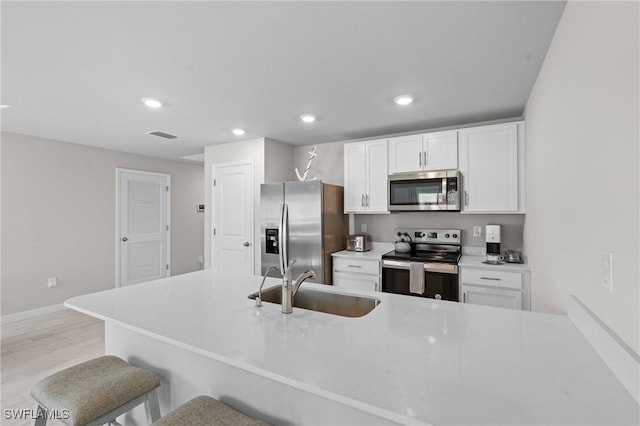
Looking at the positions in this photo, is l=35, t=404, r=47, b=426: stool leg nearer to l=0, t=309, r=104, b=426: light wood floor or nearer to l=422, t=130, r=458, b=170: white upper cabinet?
l=0, t=309, r=104, b=426: light wood floor

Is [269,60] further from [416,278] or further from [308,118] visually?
[416,278]

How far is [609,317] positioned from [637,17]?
36.0 inches

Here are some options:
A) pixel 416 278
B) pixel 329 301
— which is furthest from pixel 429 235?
pixel 329 301

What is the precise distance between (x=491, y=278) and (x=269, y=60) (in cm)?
256

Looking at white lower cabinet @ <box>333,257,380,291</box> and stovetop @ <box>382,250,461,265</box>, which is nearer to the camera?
stovetop @ <box>382,250,461,265</box>

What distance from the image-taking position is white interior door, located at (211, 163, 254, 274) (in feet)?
13.8

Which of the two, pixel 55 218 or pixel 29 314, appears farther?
pixel 55 218

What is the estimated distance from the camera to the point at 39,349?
3.07 m

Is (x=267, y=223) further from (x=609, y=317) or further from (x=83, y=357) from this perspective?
(x=609, y=317)

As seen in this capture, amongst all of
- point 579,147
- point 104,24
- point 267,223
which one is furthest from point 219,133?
point 579,147

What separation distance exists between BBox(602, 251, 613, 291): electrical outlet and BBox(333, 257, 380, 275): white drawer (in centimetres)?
229

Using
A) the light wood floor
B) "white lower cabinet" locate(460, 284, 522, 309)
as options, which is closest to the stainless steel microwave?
"white lower cabinet" locate(460, 284, 522, 309)

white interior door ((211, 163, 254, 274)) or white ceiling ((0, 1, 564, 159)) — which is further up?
white ceiling ((0, 1, 564, 159))

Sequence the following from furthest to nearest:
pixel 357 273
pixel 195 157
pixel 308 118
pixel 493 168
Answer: pixel 195 157
pixel 357 273
pixel 308 118
pixel 493 168
